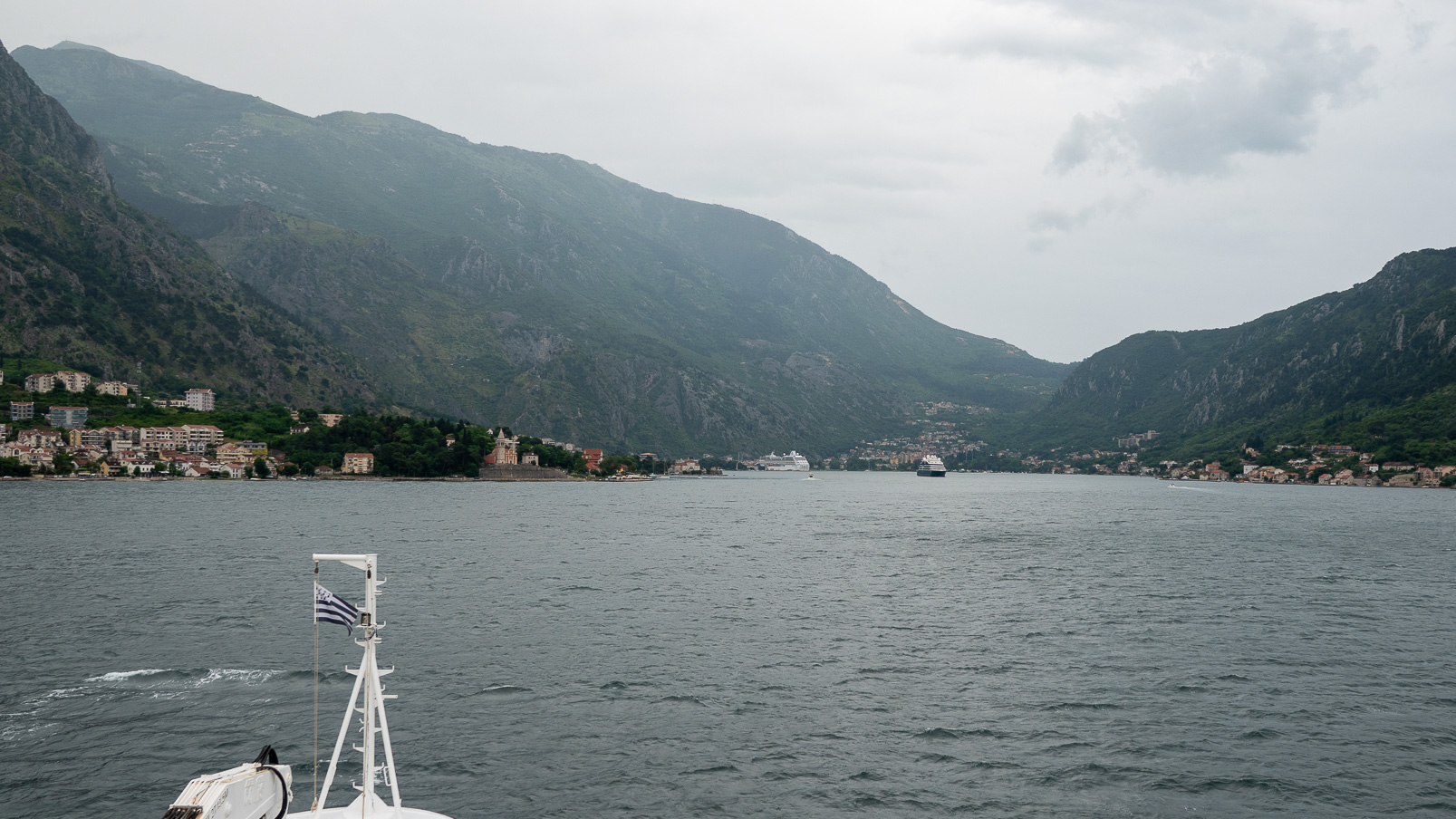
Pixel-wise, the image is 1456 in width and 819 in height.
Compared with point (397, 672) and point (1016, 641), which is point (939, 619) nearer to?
point (1016, 641)

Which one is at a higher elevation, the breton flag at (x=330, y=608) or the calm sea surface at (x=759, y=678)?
the breton flag at (x=330, y=608)

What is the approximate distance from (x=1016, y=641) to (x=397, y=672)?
28.2 meters

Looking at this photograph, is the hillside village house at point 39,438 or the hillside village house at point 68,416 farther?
the hillside village house at point 68,416

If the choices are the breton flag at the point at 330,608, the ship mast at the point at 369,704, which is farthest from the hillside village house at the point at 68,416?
the breton flag at the point at 330,608

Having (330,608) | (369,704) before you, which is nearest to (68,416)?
(369,704)

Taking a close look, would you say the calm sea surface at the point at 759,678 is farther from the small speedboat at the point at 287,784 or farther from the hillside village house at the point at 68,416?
the hillside village house at the point at 68,416

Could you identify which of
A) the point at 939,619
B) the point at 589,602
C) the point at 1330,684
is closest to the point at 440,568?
the point at 589,602

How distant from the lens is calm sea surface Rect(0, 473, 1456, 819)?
24000mm

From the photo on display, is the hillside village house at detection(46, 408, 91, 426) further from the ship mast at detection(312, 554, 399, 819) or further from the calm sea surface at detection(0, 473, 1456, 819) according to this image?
the ship mast at detection(312, 554, 399, 819)

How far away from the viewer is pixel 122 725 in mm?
27891

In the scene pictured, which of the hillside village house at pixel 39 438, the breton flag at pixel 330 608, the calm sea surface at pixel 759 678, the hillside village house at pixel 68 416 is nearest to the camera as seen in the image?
the breton flag at pixel 330 608

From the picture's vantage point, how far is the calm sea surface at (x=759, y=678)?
78.7 feet

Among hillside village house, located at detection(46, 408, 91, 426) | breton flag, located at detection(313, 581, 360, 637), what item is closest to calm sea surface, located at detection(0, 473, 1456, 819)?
breton flag, located at detection(313, 581, 360, 637)

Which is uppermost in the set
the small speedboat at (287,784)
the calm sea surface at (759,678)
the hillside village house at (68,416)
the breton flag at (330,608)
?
the hillside village house at (68,416)
